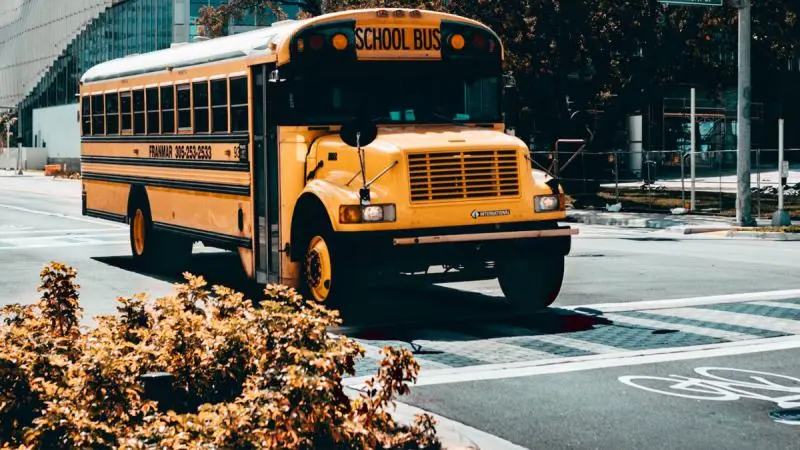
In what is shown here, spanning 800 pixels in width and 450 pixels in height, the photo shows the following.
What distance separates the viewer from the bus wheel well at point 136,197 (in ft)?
62.6

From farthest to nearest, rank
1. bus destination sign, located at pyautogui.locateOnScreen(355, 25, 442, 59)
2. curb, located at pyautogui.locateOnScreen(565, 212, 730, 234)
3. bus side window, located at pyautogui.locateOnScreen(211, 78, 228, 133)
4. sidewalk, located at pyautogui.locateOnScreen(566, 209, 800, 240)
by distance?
curb, located at pyautogui.locateOnScreen(565, 212, 730, 234), sidewalk, located at pyautogui.locateOnScreen(566, 209, 800, 240), bus side window, located at pyautogui.locateOnScreen(211, 78, 228, 133), bus destination sign, located at pyautogui.locateOnScreen(355, 25, 442, 59)

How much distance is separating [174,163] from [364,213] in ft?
18.8

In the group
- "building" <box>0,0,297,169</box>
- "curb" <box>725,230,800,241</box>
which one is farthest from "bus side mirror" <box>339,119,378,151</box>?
"building" <box>0,0,297,169</box>

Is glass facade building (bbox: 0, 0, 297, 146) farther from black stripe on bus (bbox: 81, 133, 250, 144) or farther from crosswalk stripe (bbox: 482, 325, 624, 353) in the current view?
crosswalk stripe (bbox: 482, 325, 624, 353)

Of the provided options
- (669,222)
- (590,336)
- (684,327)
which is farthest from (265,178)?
(669,222)

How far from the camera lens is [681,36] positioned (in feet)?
128

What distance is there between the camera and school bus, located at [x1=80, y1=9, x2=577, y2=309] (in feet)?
41.6

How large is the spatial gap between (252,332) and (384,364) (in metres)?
0.86

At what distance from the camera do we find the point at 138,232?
1934cm

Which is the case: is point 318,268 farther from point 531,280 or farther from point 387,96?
point 531,280

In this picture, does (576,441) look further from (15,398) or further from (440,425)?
(15,398)

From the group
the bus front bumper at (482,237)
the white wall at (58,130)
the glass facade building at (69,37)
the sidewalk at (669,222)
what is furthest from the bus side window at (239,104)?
the white wall at (58,130)

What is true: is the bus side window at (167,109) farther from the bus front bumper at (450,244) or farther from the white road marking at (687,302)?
the white road marking at (687,302)

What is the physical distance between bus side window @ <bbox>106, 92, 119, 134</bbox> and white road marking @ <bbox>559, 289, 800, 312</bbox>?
8743mm
